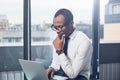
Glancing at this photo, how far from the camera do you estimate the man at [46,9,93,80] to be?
1.71 m

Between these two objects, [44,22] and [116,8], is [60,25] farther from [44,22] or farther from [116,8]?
[116,8]

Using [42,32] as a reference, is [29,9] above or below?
above

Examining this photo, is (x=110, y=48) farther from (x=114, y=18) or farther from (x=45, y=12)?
(x=45, y=12)

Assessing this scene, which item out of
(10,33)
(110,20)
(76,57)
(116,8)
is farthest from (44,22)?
(76,57)

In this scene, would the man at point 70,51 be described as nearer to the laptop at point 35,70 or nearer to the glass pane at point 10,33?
the laptop at point 35,70

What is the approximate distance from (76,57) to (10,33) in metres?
1.51

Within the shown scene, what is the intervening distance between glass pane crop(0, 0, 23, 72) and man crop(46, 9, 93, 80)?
49.8 inches

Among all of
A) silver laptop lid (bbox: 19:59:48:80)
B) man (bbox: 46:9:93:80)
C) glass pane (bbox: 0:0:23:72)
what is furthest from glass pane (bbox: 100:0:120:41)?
silver laptop lid (bbox: 19:59:48:80)

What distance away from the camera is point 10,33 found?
9.83 feet

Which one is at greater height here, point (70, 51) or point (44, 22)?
point (44, 22)

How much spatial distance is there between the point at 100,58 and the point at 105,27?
512 mm

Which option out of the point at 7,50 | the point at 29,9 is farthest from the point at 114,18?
the point at 7,50

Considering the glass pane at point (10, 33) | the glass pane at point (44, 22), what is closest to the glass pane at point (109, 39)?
the glass pane at point (44, 22)

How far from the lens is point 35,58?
3154mm
